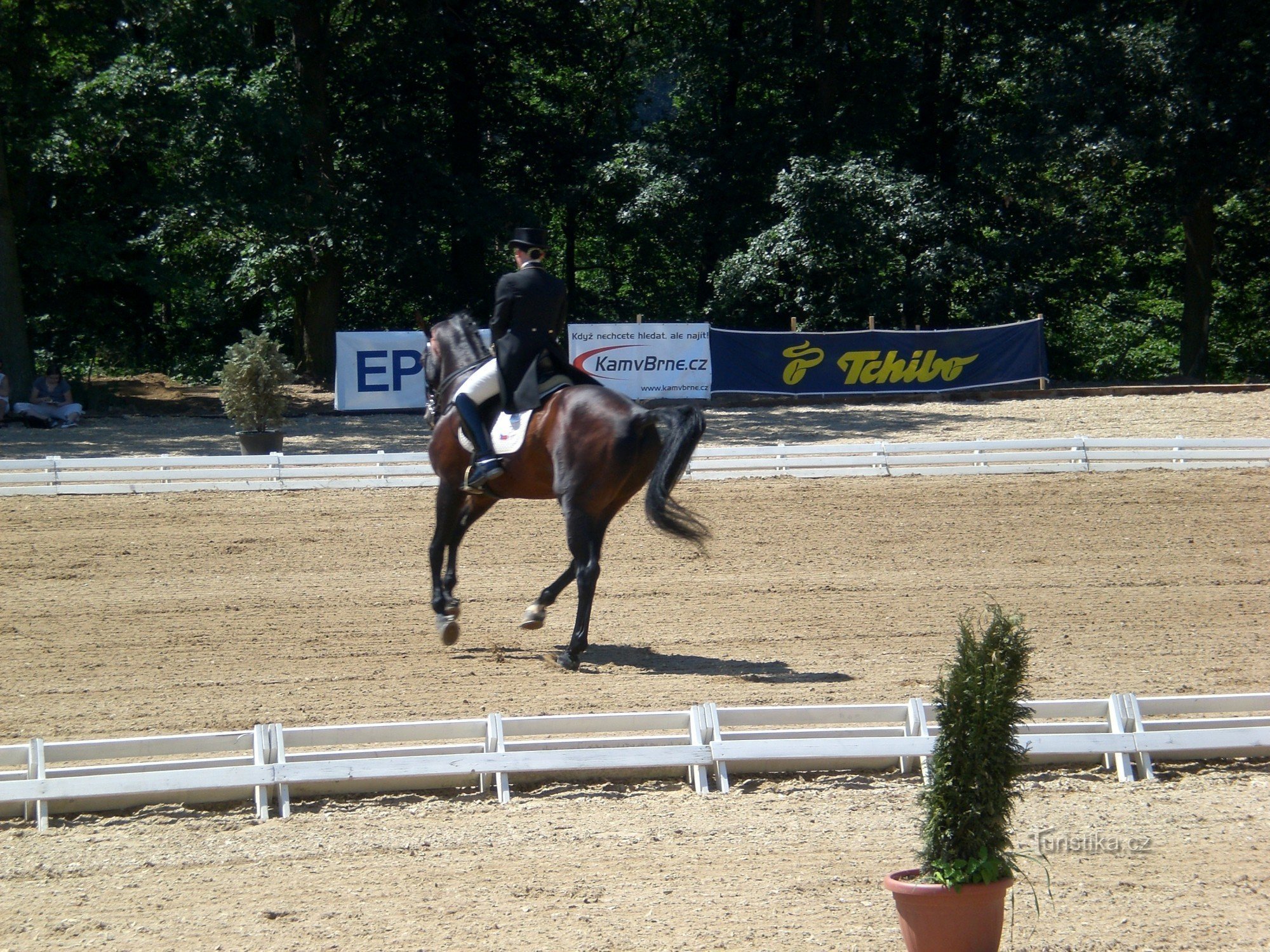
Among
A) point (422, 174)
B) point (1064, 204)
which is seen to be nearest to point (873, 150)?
point (1064, 204)

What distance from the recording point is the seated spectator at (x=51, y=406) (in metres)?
19.6

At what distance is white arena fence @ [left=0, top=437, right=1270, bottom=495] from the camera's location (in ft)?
46.0

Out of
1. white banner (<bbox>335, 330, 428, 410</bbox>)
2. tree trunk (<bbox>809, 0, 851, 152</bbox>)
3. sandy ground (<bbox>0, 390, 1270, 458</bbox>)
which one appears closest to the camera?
sandy ground (<bbox>0, 390, 1270, 458</bbox>)

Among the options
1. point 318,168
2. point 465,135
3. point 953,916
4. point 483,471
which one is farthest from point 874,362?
point 953,916

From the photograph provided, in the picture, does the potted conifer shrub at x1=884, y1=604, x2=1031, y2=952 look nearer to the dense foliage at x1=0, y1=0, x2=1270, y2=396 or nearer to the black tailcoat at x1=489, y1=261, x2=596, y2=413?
the black tailcoat at x1=489, y1=261, x2=596, y2=413

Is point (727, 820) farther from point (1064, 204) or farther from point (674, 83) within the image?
point (674, 83)

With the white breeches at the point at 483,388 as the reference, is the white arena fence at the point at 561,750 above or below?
below

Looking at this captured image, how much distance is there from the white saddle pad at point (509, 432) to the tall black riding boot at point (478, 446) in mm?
51

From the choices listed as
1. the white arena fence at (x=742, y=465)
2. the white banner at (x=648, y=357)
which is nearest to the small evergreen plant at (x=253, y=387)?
the white arena fence at (x=742, y=465)

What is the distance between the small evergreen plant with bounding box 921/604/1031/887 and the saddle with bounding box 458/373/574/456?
4.81 m

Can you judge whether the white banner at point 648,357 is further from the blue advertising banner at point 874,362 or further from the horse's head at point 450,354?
the horse's head at point 450,354

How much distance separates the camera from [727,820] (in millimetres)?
5770

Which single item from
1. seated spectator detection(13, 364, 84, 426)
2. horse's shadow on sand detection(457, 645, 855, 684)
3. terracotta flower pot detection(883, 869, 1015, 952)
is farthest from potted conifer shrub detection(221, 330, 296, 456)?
terracotta flower pot detection(883, 869, 1015, 952)

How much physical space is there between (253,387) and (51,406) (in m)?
5.67
